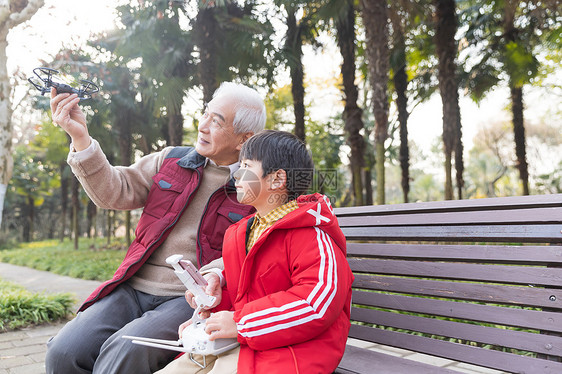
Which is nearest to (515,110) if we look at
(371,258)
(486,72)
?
(486,72)

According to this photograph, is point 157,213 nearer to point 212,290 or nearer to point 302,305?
point 212,290

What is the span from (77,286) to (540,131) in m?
32.9

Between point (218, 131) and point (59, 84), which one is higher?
point (59, 84)

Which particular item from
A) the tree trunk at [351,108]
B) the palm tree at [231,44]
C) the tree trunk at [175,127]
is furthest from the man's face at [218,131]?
the tree trunk at [175,127]

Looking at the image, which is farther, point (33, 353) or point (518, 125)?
point (518, 125)

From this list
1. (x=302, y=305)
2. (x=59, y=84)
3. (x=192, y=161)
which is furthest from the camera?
(x=192, y=161)

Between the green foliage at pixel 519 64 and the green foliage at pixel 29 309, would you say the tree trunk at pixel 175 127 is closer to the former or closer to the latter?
the green foliage at pixel 29 309

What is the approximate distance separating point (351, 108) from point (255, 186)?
7566mm

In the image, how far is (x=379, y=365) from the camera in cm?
174

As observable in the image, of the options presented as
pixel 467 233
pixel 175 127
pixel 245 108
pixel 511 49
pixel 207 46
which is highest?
pixel 511 49

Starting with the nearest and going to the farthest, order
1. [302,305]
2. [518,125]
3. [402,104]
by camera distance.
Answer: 1. [302,305]
2. [518,125]
3. [402,104]

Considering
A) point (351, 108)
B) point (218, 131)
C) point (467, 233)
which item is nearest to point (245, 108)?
point (218, 131)

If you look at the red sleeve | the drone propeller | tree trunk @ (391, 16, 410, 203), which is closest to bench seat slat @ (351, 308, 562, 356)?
the red sleeve

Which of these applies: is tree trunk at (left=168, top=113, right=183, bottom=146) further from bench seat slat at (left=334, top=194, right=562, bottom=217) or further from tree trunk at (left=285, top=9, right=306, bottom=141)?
bench seat slat at (left=334, top=194, right=562, bottom=217)
